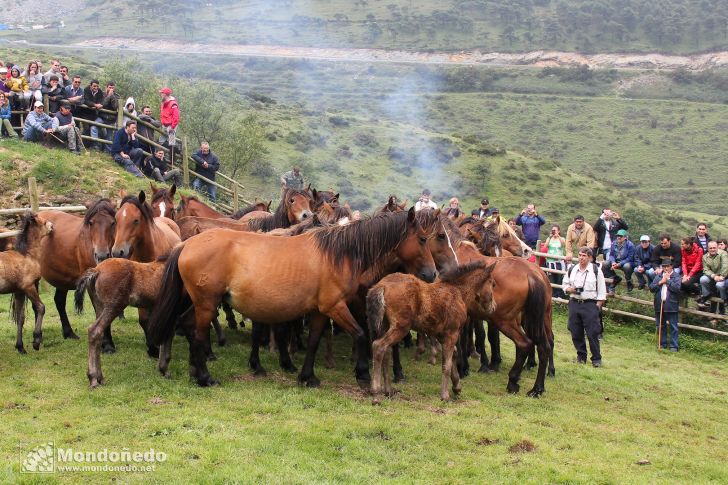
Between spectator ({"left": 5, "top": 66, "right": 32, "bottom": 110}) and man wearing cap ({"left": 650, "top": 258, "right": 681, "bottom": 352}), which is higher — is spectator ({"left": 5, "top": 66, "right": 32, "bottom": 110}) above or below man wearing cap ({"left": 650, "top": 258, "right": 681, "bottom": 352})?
above

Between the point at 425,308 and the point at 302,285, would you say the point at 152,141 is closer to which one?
the point at 302,285

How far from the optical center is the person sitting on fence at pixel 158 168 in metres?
22.1

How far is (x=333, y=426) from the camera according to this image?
8.05 metres

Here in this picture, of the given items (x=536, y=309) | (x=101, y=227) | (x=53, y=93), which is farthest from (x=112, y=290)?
(x=53, y=93)

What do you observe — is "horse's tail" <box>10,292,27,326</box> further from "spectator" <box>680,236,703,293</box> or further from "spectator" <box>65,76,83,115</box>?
"spectator" <box>680,236,703,293</box>

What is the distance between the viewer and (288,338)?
35.8 feet

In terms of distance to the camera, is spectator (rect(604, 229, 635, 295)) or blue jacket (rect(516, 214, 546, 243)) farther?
blue jacket (rect(516, 214, 546, 243))

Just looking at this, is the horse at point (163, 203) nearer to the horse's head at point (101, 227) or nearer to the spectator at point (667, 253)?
the horse's head at point (101, 227)

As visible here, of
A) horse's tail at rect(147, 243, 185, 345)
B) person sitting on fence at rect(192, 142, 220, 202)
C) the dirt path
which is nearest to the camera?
horse's tail at rect(147, 243, 185, 345)

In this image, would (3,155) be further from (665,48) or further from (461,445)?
(665,48)

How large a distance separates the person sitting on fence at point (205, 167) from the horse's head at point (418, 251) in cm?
1481

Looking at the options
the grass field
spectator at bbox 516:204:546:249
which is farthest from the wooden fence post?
spectator at bbox 516:204:546:249

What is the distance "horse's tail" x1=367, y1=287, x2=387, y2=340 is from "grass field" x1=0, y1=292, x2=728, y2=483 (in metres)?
0.98

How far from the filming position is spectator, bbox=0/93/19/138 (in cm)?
1962
